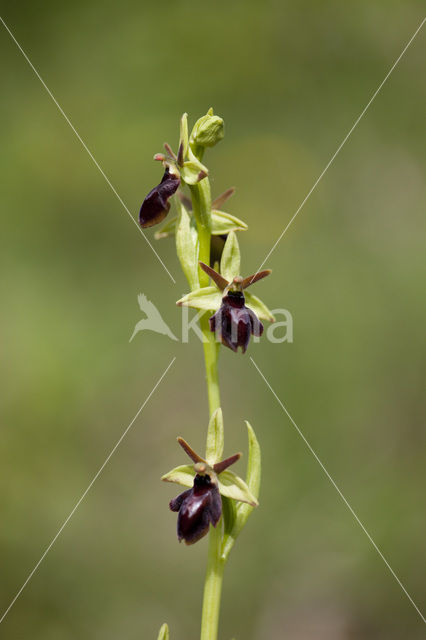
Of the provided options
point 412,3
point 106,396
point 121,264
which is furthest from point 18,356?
point 412,3

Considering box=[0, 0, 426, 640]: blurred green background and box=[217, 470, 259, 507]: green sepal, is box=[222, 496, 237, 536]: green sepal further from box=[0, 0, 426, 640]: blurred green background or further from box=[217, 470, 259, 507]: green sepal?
box=[0, 0, 426, 640]: blurred green background

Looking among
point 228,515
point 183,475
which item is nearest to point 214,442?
point 183,475

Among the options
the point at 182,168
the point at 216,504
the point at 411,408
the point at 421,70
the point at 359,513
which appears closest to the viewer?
the point at 216,504

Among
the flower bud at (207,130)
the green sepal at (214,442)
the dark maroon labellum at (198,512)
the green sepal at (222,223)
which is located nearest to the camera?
the dark maroon labellum at (198,512)

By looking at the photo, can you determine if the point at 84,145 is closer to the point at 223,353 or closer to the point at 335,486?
the point at 223,353

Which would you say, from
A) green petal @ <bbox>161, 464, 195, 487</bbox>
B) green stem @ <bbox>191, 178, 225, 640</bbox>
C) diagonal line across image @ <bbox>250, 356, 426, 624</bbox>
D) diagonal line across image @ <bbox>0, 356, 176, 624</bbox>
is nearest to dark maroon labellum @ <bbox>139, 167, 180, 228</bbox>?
green stem @ <bbox>191, 178, 225, 640</bbox>

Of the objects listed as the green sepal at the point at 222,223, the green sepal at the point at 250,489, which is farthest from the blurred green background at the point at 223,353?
the green sepal at the point at 222,223

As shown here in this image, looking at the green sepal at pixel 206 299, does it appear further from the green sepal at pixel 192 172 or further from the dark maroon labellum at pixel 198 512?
the dark maroon labellum at pixel 198 512

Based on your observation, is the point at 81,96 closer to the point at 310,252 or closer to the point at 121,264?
the point at 121,264
